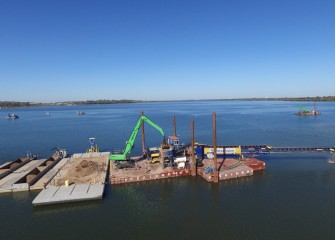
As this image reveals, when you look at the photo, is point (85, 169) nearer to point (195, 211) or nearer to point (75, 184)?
point (75, 184)

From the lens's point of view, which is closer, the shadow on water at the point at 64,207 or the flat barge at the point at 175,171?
the shadow on water at the point at 64,207

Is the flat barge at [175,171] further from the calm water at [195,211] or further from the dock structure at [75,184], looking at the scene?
the dock structure at [75,184]

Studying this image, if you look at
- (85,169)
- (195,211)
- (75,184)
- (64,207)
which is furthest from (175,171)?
(64,207)

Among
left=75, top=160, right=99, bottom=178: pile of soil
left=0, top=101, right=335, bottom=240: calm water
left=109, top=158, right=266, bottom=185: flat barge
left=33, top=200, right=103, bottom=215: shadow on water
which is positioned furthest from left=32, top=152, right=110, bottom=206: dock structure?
left=109, top=158, right=266, bottom=185: flat barge

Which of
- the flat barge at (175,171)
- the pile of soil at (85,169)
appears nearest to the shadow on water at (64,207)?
the flat barge at (175,171)

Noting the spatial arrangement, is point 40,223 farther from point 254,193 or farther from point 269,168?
point 269,168

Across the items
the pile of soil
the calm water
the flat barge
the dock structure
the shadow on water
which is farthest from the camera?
the pile of soil

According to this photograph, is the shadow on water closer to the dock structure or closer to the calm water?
the calm water

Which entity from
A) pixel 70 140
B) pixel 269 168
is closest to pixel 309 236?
pixel 269 168
